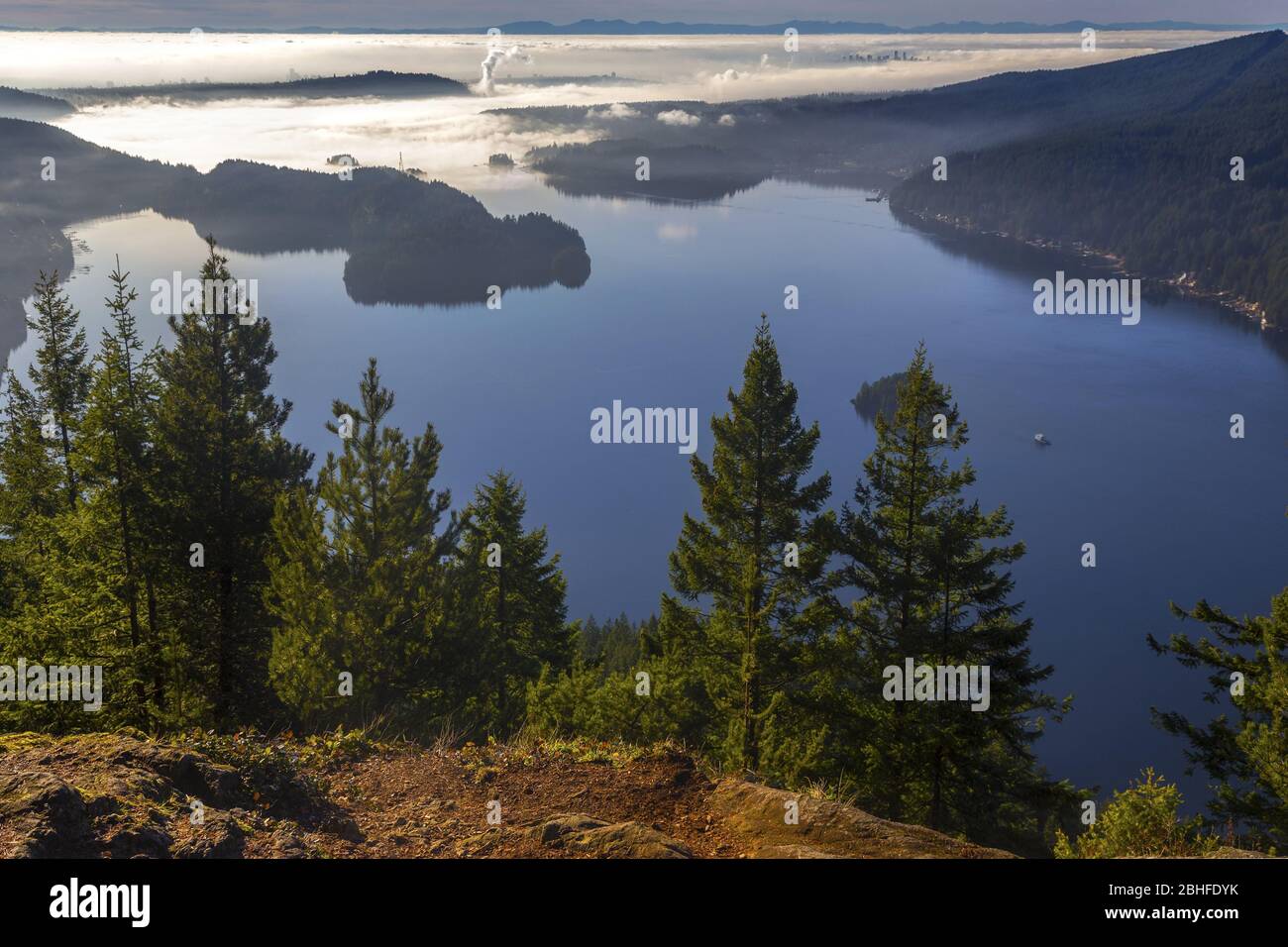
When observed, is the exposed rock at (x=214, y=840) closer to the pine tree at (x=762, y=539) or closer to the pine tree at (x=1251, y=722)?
the pine tree at (x=762, y=539)

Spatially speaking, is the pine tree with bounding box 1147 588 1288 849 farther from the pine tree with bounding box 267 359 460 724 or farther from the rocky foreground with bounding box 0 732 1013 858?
the pine tree with bounding box 267 359 460 724

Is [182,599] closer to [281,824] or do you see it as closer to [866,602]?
[281,824]

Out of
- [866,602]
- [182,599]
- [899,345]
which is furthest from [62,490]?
[899,345]

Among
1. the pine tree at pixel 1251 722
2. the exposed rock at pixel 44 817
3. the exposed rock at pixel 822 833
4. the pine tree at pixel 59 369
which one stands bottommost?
the pine tree at pixel 1251 722

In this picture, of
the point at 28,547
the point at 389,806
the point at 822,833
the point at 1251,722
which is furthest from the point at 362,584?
the point at 1251,722

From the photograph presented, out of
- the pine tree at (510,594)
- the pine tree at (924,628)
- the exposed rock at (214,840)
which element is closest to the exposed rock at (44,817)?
the exposed rock at (214,840)

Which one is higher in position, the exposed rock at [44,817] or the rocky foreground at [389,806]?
the exposed rock at [44,817]
